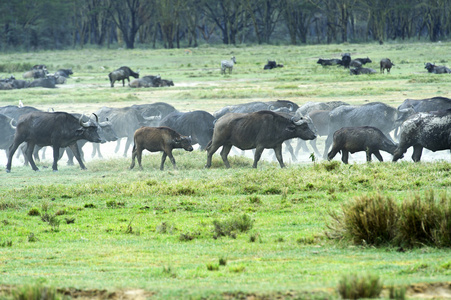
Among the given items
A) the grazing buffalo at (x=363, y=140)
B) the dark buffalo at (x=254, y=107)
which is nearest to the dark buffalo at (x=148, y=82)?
the dark buffalo at (x=254, y=107)

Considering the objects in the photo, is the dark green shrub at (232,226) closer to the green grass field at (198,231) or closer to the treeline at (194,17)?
the green grass field at (198,231)

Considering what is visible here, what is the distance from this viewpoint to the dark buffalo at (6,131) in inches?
825

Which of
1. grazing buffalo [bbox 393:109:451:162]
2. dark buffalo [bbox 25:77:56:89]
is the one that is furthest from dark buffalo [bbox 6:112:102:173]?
dark buffalo [bbox 25:77:56:89]

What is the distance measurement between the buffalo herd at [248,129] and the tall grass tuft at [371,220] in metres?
7.24

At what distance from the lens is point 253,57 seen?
5366 cm

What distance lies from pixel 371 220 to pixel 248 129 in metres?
9.01

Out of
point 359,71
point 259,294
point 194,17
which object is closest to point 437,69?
point 359,71

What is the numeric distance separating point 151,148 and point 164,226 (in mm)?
7688

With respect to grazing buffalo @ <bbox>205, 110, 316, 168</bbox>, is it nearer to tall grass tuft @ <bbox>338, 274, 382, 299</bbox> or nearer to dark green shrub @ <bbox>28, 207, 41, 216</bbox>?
dark green shrub @ <bbox>28, 207, 41, 216</bbox>

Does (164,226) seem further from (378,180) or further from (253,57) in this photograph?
(253,57)

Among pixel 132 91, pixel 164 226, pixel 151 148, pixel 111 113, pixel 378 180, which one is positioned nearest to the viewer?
pixel 164 226

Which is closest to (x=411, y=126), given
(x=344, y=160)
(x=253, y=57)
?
(x=344, y=160)

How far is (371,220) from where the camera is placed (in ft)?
25.2

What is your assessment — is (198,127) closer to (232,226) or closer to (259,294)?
(232,226)
